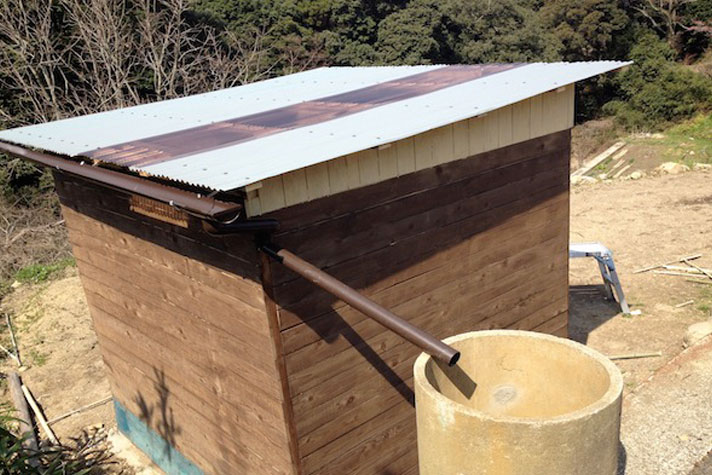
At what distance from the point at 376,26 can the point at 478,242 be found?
27.9 meters

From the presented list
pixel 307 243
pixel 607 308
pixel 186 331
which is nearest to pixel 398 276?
pixel 307 243

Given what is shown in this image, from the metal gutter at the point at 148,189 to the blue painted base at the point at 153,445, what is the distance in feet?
9.01

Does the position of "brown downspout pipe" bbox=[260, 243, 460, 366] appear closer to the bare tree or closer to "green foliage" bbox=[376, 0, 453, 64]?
the bare tree

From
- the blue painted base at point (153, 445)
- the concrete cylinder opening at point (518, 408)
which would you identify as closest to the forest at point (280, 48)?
the blue painted base at point (153, 445)

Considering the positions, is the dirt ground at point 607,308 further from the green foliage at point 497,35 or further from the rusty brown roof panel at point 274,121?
the green foliage at point 497,35

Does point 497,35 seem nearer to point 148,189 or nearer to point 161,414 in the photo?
point 161,414

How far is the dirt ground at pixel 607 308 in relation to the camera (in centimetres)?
Answer: 793

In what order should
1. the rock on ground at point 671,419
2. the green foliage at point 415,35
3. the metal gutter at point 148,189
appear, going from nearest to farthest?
the metal gutter at point 148,189 < the rock on ground at point 671,419 < the green foliage at point 415,35

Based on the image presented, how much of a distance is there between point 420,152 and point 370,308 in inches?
61.7

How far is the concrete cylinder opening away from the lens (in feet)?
10.1

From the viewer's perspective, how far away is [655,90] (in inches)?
1104

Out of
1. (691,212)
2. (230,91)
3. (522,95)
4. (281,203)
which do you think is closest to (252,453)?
(281,203)

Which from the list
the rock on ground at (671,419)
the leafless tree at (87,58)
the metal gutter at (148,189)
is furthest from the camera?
the leafless tree at (87,58)

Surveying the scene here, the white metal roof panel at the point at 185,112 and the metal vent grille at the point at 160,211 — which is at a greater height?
the white metal roof panel at the point at 185,112
